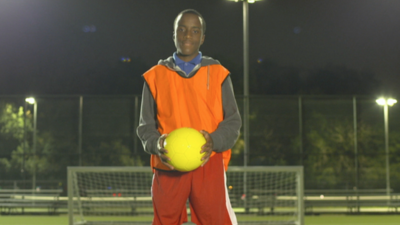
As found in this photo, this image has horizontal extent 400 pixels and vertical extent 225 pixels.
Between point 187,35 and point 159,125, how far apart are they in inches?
A: 16.2

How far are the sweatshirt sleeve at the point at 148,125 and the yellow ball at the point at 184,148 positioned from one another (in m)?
0.12

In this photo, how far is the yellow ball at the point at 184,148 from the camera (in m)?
2.07

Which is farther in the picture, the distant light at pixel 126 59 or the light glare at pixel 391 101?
the distant light at pixel 126 59

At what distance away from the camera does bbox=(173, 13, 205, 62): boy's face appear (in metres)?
2.34

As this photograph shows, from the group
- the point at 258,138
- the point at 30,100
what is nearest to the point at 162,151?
the point at 258,138

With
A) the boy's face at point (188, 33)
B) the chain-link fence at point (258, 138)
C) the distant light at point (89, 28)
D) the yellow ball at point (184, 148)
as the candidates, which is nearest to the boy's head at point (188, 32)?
the boy's face at point (188, 33)

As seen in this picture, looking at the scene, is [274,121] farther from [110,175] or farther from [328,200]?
[110,175]

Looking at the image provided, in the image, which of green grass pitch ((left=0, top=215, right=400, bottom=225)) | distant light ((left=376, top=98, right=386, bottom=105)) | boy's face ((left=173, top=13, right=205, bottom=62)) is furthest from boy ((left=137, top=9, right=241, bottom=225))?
distant light ((left=376, top=98, right=386, bottom=105))

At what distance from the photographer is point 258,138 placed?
13.1 meters

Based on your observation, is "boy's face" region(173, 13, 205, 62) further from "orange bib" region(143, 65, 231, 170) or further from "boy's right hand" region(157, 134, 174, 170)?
"boy's right hand" region(157, 134, 174, 170)

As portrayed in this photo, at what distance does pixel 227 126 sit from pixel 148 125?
1.12ft

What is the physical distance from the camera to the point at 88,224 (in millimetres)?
6953

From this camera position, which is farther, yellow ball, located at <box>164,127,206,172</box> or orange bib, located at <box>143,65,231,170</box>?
orange bib, located at <box>143,65,231,170</box>

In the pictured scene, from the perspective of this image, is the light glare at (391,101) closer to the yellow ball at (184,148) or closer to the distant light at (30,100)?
the distant light at (30,100)
